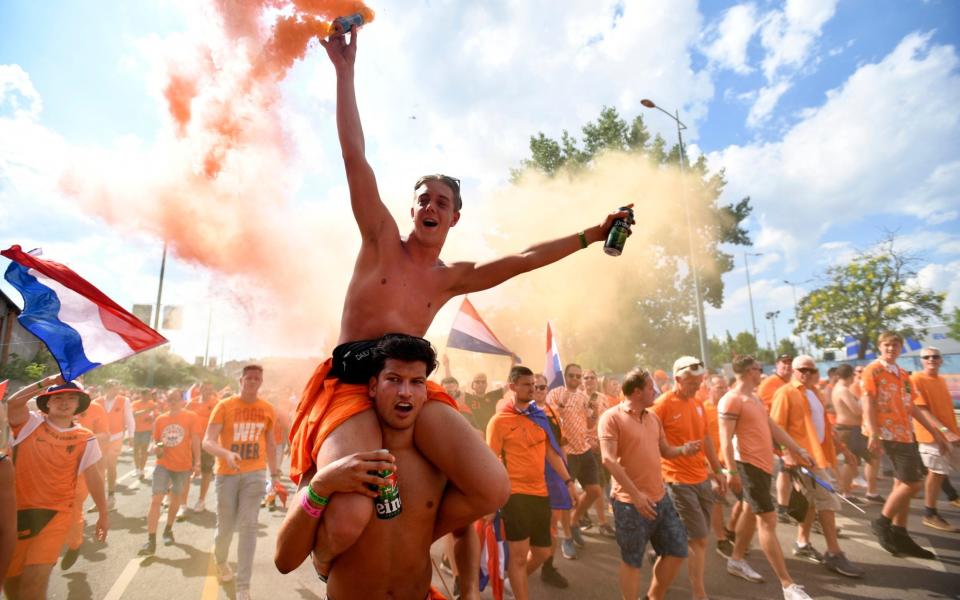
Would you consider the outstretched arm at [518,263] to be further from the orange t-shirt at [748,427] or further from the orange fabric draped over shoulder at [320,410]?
the orange t-shirt at [748,427]

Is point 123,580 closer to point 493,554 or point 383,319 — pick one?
point 493,554

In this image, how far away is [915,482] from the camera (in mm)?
6020

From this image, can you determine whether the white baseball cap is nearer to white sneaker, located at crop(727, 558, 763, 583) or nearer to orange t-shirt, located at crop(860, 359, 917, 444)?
white sneaker, located at crop(727, 558, 763, 583)

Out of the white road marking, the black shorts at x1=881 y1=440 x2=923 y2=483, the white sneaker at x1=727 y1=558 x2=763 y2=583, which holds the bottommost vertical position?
the white road marking

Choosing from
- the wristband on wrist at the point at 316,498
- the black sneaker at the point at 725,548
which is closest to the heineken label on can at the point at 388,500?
the wristband on wrist at the point at 316,498

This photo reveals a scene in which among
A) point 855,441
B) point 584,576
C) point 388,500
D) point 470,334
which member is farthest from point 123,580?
point 855,441

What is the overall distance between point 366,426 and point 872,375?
7.54m

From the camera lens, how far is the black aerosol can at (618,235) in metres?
2.83

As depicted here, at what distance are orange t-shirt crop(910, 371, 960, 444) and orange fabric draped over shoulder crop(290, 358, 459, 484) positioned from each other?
7.63m

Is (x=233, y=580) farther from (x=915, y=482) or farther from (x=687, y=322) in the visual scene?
(x=687, y=322)

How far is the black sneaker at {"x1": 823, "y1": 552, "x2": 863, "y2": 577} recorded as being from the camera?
5273mm

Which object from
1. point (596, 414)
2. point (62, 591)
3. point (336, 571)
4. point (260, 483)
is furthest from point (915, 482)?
point (62, 591)

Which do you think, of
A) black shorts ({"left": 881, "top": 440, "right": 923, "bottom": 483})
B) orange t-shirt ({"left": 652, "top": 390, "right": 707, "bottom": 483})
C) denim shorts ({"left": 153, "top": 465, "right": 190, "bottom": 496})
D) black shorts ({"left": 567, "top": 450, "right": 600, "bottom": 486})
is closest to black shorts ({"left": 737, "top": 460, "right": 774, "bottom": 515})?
orange t-shirt ({"left": 652, "top": 390, "right": 707, "bottom": 483})

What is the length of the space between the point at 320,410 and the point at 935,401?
27.6 feet
